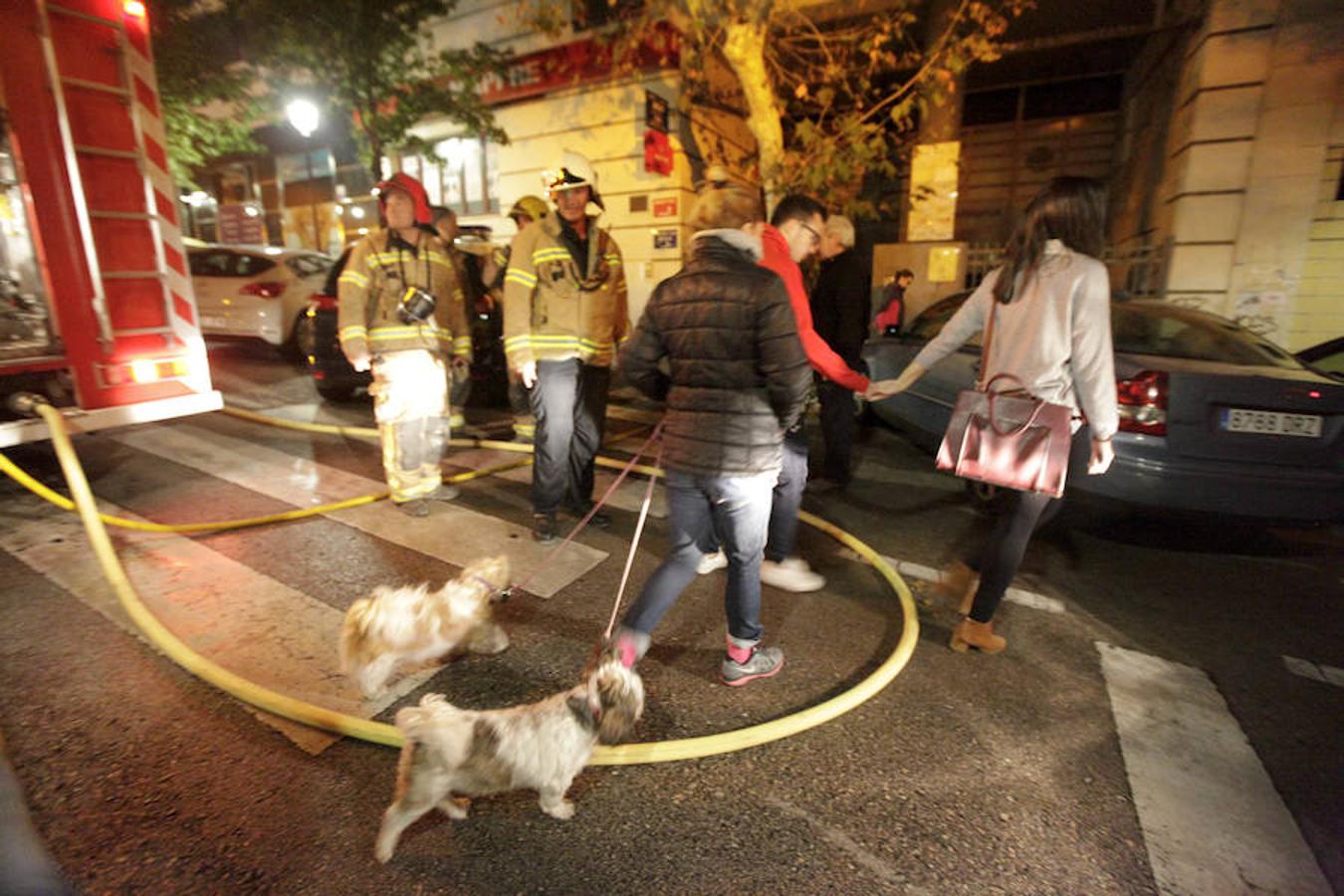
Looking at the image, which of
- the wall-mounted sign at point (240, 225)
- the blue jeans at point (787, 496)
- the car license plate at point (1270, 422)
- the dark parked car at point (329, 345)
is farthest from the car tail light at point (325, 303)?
the wall-mounted sign at point (240, 225)

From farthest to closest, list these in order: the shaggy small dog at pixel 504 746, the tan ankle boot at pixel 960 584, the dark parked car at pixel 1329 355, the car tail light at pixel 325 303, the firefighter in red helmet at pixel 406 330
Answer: the car tail light at pixel 325 303
the dark parked car at pixel 1329 355
the firefighter in red helmet at pixel 406 330
the tan ankle boot at pixel 960 584
the shaggy small dog at pixel 504 746

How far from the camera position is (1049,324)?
2.61m

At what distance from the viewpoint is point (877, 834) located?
6.63 feet

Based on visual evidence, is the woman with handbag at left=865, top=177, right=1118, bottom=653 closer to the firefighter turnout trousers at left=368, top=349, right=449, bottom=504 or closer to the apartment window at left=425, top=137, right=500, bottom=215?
the firefighter turnout trousers at left=368, top=349, right=449, bottom=504

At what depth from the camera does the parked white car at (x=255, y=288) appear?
31.2 feet

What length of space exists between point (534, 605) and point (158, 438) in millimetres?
5506

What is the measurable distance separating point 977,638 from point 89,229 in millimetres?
5388

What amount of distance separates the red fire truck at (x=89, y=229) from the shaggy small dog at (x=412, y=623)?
3.00 metres

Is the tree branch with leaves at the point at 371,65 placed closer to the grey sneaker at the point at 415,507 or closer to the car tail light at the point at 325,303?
the car tail light at the point at 325,303

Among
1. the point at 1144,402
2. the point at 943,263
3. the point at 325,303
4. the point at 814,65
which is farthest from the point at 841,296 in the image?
the point at 943,263

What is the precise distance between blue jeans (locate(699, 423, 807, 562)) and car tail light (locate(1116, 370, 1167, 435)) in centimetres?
190

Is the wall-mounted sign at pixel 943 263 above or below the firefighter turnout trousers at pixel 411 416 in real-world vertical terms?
above

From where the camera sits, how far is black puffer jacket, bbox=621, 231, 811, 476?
7.30 ft

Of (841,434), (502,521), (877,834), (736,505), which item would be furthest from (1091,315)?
(502,521)
